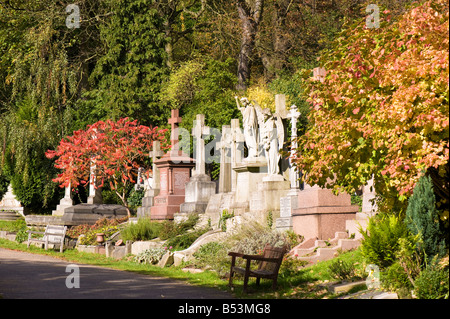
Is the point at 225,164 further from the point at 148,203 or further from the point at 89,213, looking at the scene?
the point at 89,213

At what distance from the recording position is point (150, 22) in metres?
32.1

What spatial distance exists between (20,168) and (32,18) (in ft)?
29.0

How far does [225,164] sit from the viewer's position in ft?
69.3

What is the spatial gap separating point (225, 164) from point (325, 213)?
23.3 ft

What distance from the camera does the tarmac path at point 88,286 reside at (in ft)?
32.3

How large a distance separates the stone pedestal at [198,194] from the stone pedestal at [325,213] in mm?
6866

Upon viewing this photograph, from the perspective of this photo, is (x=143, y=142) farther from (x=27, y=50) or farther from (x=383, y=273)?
(x=383, y=273)

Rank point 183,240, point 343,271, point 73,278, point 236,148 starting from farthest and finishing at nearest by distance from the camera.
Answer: point 236,148 < point 183,240 < point 73,278 < point 343,271

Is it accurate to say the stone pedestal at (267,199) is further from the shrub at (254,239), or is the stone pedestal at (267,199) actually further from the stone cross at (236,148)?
the stone cross at (236,148)

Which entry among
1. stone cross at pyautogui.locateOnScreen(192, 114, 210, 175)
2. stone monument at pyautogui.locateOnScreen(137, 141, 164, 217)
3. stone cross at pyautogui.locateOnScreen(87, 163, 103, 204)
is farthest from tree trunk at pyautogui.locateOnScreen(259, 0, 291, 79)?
stone cross at pyautogui.locateOnScreen(87, 163, 103, 204)

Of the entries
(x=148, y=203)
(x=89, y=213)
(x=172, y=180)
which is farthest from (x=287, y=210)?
(x=89, y=213)

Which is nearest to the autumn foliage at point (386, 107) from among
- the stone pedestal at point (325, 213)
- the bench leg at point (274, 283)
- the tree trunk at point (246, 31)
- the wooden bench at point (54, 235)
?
the bench leg at point (274, 283)

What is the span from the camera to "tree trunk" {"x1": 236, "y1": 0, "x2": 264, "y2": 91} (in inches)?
1230

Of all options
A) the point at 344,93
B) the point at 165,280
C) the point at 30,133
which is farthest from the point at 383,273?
the point at 30,133
